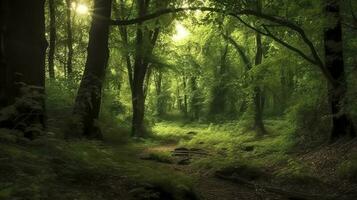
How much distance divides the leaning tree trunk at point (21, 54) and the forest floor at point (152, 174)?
88 cm

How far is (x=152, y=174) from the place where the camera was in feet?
25.4

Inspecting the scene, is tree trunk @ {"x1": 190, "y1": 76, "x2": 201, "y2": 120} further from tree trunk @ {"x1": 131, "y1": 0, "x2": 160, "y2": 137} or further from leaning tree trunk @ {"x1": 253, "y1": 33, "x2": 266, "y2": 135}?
tree trunk @ {"x1": 131, "y1": 0, "x2": 160, "y2": 137}

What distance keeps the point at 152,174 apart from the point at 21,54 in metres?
3.66

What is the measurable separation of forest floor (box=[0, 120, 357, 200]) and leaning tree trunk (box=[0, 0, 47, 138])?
2.88ft

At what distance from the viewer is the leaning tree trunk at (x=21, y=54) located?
25.6 feet

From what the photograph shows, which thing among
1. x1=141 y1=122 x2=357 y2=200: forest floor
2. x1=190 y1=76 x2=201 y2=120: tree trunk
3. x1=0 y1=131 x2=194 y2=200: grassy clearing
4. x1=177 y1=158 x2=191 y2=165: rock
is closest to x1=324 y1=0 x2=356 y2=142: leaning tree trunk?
x1=141 y1=122 x2=357 y2=200: forest floor

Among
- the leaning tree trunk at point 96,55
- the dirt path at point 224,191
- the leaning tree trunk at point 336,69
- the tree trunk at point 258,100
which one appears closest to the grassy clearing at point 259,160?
the tree trunk at point 258,100

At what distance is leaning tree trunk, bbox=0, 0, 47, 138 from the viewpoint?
7801 millimetres

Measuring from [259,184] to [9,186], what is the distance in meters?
7.20

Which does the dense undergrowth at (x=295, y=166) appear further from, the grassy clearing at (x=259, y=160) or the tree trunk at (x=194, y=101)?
the tree trunk at (x=194, y=101)

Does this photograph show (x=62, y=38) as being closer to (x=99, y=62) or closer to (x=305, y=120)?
(x=99, y=62)

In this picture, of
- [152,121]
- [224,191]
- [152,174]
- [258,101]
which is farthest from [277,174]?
[152,121]

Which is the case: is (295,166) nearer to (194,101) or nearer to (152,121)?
(152,121)

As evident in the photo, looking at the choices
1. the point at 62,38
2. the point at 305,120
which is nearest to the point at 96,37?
the point at 305,120
